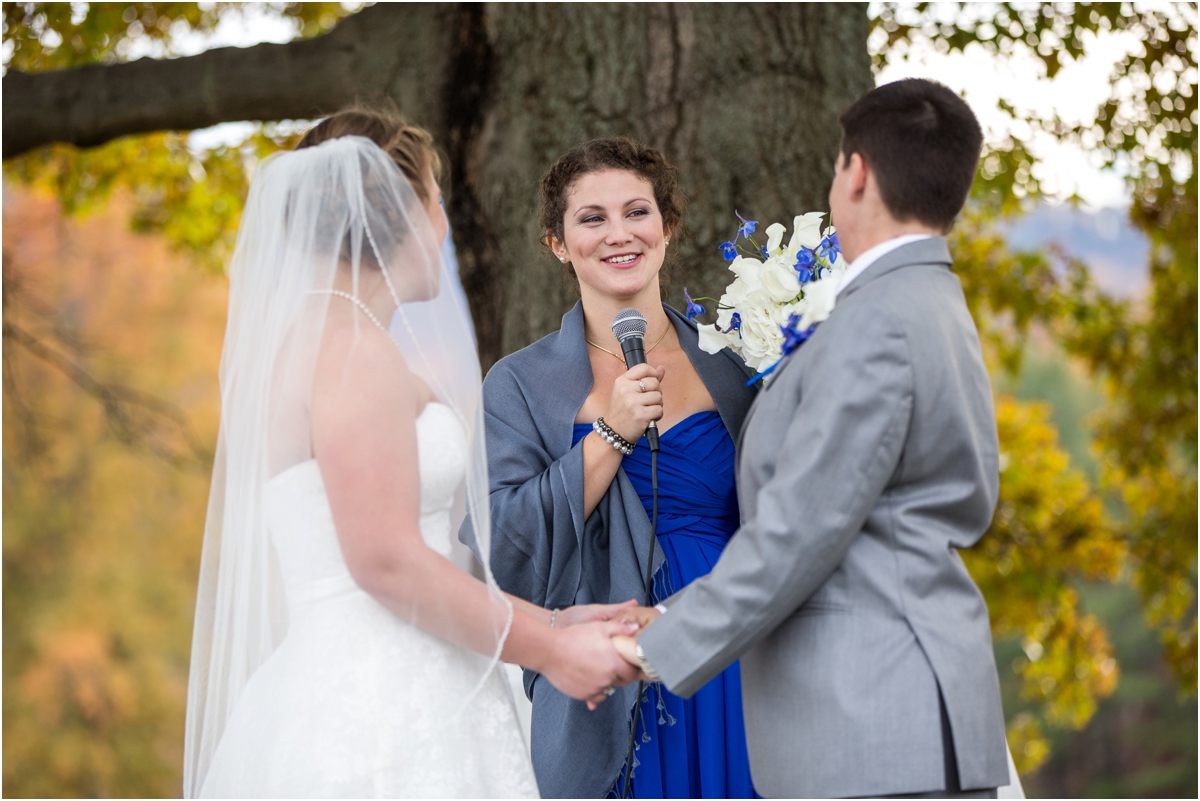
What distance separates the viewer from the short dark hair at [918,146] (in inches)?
89.4

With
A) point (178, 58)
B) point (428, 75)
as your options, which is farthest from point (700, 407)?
point (178, 58)

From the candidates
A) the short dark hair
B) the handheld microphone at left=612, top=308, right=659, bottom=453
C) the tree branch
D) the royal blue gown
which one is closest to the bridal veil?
the handheld microphone at left=612, top=308, right=659, bottom=453

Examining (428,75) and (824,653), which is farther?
(428,75)

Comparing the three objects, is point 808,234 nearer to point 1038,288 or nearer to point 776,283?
point 776,283

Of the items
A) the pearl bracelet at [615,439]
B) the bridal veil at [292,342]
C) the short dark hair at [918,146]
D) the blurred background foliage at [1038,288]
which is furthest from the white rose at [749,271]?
the blurred background foliage at [1038,288]

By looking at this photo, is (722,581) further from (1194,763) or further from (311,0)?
(1194,763)

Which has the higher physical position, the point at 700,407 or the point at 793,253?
the point at 793,253

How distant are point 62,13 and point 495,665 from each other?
5.88 metres

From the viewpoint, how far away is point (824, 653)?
2.26 metres

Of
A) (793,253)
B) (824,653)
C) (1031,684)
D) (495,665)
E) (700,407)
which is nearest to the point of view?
(824,653)

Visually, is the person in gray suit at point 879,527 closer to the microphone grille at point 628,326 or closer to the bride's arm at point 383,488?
the bride's arm at point 383,488

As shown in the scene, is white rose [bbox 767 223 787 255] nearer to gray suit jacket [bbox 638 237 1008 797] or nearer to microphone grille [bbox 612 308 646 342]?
microphone grille [bbox 612 308 646 342]

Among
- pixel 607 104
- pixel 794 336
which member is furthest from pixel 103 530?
pixel 794 336

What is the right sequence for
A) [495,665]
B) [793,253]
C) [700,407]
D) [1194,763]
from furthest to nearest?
[1194,763], [700,407], [793,253], [495,665]
